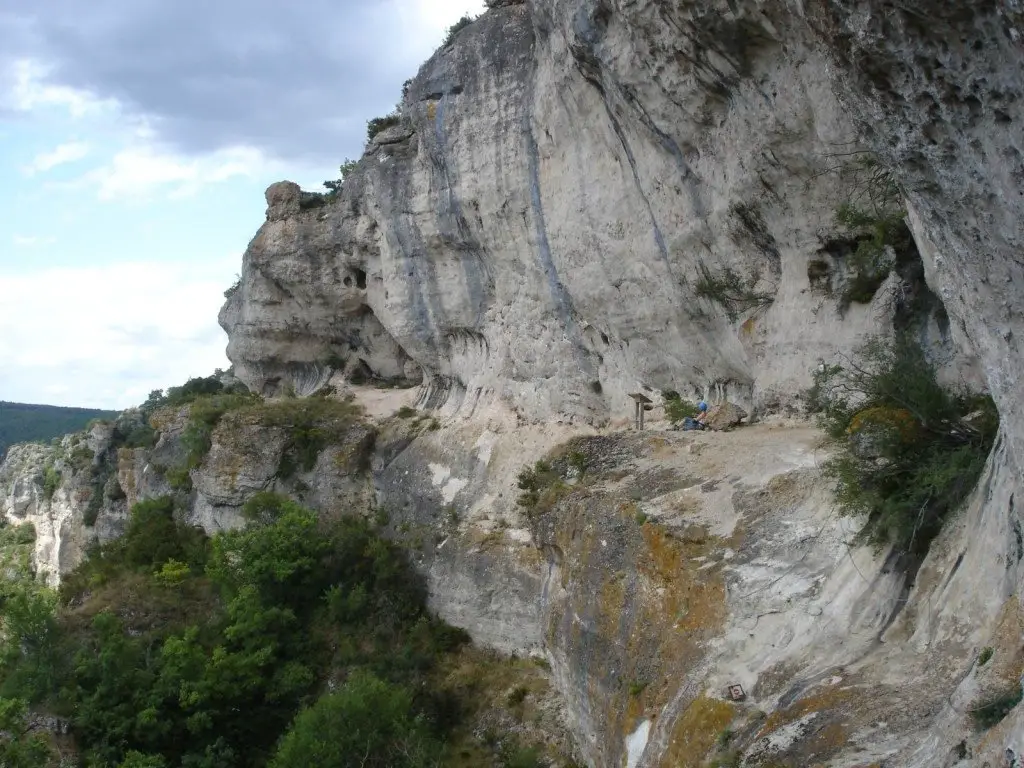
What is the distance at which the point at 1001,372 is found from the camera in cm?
445

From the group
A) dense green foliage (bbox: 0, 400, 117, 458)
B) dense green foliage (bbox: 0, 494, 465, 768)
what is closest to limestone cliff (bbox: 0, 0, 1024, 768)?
dense green foliage (bbox: 0, 494, 465, 768)

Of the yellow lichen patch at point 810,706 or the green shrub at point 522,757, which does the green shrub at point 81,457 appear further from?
the yellow lichen patch at point 810,706

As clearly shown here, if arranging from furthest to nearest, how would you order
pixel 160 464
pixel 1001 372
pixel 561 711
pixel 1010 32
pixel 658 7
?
pixel 160 464 < pixel 561 711 < pixel 658 7 < pixel 1001 372 < pixel 1010 32

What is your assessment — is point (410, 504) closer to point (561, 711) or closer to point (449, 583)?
point (449, 583)

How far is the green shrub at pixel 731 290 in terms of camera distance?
12.4 meters

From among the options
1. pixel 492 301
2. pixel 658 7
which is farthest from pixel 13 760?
pixel 658 7

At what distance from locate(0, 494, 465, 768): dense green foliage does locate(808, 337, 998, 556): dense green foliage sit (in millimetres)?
8132

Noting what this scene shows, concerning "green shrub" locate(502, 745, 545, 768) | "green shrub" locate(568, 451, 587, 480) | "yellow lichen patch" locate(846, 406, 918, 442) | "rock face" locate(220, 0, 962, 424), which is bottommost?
"green shrub" locate(502, 745, 545, 768)

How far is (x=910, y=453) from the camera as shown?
7.27 m

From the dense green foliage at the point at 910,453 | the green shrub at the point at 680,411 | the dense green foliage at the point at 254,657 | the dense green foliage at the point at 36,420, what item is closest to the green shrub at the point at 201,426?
the dense green foliage at the point at 254,657

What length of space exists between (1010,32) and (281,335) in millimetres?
25401

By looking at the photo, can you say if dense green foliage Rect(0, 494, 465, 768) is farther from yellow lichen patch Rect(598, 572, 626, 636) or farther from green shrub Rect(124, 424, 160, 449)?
green shrub Rect(124, 424, 160, 449)

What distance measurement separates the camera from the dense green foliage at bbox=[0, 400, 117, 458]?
115062 millimetres

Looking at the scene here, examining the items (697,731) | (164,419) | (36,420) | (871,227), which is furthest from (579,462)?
(36,420)
